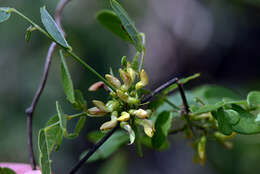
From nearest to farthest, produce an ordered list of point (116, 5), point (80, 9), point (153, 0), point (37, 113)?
point (116, 5)
point (37, 113)
point (80, 9)
point (153, 0)

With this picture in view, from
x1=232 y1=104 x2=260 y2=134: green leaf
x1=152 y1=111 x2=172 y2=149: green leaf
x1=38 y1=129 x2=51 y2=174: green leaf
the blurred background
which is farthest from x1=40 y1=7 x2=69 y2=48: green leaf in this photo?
the blurred background

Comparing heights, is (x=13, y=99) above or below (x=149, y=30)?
above

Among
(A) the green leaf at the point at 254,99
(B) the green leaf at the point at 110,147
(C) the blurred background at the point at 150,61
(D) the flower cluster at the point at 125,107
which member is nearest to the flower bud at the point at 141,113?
(D) the flower cluster at the point at 125,107

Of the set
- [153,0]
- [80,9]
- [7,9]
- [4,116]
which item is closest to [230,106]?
[7,9]

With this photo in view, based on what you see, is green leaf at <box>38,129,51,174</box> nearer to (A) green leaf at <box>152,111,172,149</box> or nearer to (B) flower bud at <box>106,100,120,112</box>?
(B) flower bud at <box>106,100,120,112</box>

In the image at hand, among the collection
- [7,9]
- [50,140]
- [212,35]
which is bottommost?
[212,35]

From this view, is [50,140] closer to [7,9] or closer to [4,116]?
[7,9]

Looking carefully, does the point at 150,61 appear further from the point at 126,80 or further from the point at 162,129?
the point at 126,80
